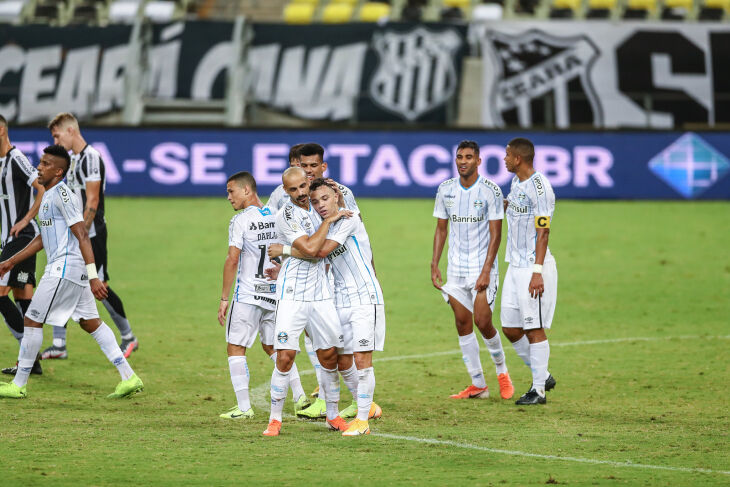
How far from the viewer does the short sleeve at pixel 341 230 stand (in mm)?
8523

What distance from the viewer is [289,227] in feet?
27.9

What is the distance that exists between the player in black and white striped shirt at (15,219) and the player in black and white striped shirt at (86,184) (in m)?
0.49

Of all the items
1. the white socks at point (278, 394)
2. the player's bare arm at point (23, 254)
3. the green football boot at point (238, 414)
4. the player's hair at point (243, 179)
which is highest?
the player's hair at point (243, 179)

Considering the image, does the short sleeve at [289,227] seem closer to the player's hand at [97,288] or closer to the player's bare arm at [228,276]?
the player's bare arm at [228,276]

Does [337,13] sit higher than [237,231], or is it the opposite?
[337,13]

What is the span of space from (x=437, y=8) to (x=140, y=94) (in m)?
8.78

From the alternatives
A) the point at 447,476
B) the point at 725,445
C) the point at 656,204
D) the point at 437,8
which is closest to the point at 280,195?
the point at 447,476

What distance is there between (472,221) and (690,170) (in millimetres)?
14040

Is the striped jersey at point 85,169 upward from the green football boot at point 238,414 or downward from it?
upward

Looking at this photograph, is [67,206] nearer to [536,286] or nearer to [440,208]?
[440,208]

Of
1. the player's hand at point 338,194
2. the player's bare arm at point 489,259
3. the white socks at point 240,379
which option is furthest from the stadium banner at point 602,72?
the player's hand at point 338,194

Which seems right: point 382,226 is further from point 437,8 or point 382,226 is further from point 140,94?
point 437,8

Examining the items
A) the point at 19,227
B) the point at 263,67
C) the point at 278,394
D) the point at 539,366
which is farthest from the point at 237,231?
the point at 263,67

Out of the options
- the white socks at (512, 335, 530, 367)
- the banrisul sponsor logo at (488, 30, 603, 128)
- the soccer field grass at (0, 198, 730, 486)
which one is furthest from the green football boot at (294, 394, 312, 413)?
the banrisul sponsor logo at (488, 30, 603, 128)
